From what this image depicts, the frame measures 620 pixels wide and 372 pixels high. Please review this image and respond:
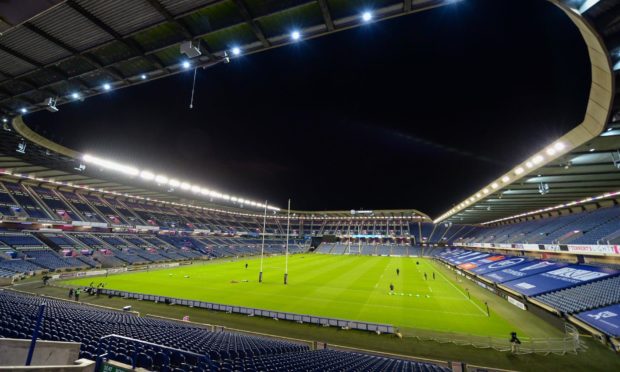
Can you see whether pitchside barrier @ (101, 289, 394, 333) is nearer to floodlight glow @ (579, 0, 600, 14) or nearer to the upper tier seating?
the upper tier seating

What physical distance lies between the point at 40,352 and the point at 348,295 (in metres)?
24.0

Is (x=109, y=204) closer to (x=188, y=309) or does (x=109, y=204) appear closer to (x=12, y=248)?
(x=12, y=248)

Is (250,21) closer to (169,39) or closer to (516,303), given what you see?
(169,39)

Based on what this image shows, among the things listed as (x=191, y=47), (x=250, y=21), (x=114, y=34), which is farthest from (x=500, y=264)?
(x=114, y=34)

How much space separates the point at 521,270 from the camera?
95.0 ft

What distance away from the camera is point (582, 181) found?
1928 cm

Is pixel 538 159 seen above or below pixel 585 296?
above

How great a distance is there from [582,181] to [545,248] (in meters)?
8.45

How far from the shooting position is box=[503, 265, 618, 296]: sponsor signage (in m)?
21.0

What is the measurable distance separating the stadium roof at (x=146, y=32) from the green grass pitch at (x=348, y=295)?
18.8 metres

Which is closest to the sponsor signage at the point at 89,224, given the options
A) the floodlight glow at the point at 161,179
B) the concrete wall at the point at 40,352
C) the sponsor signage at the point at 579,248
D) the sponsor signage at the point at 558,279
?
the floodlight glow at the point at 161,179

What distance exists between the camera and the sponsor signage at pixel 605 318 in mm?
14636

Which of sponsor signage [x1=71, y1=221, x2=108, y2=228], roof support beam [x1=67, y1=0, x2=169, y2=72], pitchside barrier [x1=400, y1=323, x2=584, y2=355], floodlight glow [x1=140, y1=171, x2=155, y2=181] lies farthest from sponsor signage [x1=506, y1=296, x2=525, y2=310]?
sponsor signage [x1=71, y1=221, x2=108, y2=228]

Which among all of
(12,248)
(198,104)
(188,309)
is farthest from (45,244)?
(198,104)
